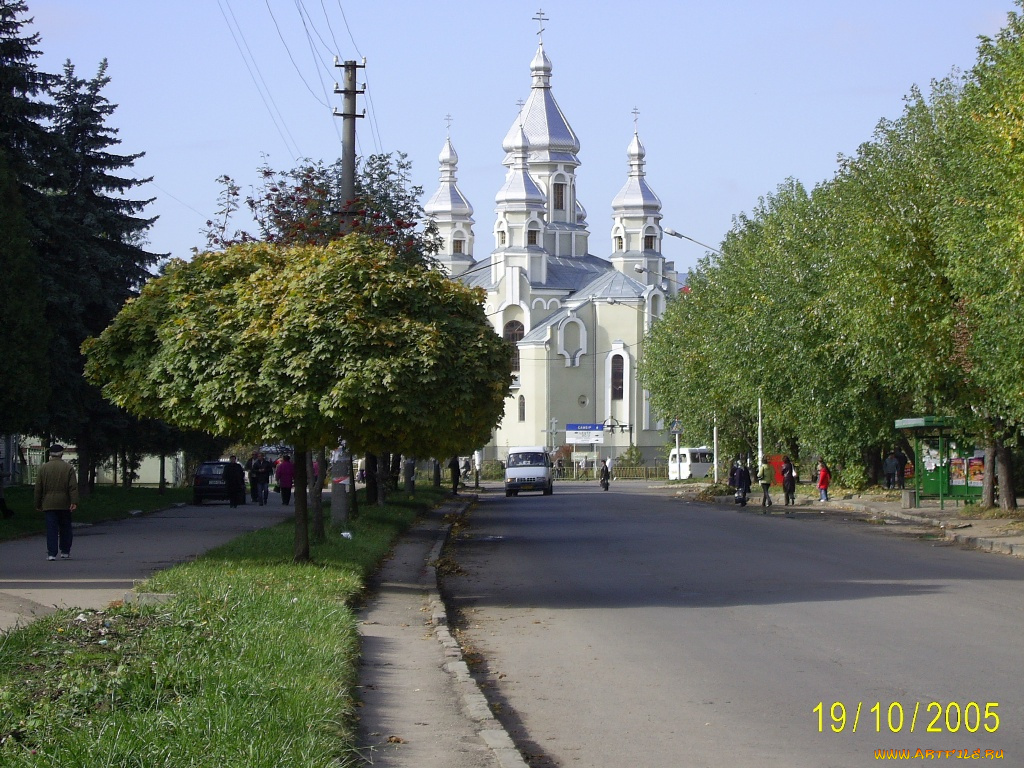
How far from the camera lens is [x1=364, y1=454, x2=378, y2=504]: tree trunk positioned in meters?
33.0

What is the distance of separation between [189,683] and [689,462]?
73.8 meters

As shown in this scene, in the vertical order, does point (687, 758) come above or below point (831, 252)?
Answer: below

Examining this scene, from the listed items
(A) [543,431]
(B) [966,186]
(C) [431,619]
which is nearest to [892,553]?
(B) [966,186]

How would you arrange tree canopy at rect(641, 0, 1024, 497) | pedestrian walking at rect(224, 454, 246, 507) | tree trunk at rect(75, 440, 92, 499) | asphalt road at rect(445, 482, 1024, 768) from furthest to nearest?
pedestrian walking at rect(224, 454, 246, 507) → tree trunk at rect(75, 440, 92, 499) → tree canopy at rect(641, 0, 1024, 497) → asphalt road at rect(445, 482, 1024, 768)

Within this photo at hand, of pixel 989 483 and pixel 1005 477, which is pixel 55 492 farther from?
pixel 989 483

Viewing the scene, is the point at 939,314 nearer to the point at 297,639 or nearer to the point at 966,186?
the point at 966,186

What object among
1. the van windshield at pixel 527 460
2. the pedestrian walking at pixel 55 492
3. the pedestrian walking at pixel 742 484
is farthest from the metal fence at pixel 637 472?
the pedestrian walking at pixel 55 492

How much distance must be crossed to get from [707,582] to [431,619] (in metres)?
4.91

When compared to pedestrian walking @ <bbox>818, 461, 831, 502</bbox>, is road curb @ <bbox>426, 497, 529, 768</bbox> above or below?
below

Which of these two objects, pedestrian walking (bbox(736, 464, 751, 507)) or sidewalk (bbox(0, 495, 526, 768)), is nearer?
sidewalk (bbox(0, 495, 526, 768))

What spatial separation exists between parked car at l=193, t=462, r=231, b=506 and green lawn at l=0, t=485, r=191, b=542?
74 cm

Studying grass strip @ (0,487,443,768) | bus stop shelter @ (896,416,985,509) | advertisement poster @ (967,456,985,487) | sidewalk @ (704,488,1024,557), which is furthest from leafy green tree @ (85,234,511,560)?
advertisement poster @ (967,456,985,487)

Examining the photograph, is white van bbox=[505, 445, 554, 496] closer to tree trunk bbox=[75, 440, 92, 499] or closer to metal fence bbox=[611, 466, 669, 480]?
tree trunk bbox=[75, 440, 92, 499]

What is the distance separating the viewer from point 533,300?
103m
